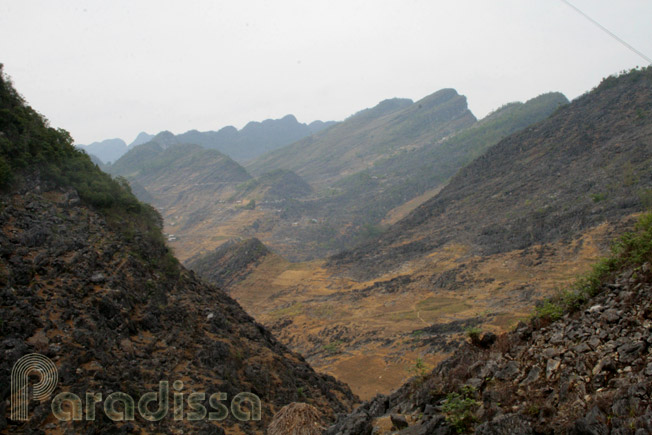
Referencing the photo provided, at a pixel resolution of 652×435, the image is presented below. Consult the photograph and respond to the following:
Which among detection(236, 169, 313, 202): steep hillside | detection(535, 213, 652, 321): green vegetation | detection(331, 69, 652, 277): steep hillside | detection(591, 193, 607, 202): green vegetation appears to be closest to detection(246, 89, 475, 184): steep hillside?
detection(236, 169, 313, 202): steep hillside

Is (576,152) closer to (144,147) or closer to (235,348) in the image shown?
(235,348)

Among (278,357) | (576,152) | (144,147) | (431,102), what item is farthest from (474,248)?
(144,147)

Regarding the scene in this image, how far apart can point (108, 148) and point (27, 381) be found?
214 metres

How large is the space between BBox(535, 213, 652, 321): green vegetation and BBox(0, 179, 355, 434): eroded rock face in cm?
476

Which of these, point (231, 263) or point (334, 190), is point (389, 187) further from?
point (231, 263)

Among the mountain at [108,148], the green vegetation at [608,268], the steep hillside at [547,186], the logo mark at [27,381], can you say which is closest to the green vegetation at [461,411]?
the green vegetation at [608,268]

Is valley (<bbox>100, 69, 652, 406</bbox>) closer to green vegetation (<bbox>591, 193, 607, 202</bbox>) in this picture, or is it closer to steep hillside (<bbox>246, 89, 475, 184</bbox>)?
green vegetation (<bbox>591, 193, 607, 202</bbox>)

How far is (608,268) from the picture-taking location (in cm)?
493

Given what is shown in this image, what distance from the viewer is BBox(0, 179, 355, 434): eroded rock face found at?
5.22 metres

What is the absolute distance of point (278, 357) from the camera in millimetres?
9227

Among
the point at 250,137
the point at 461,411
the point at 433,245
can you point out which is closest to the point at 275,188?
the point at 433,245

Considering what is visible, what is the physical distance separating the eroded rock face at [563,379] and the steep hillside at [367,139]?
240 feet

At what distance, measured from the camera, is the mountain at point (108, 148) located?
598ft

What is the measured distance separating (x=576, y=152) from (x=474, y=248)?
11.6m
